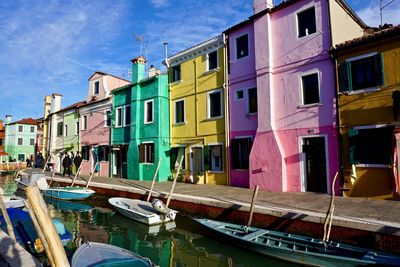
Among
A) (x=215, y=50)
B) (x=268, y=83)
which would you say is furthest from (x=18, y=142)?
(x=268, y=83)

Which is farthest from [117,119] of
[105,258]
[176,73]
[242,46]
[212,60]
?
[105,258]

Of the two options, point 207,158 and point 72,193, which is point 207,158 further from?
point 72,193

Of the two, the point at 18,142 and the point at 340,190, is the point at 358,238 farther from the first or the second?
the point at 18,142

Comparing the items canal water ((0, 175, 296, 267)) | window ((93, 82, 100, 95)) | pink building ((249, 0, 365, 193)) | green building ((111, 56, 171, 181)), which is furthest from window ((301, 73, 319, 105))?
window ((93, 82, 100, 95))

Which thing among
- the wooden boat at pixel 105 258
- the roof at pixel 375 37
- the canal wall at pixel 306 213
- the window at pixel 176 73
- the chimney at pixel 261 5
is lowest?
the wooden boat at pixel 105 258

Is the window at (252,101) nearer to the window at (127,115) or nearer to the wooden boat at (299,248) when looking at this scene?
the wooden boat at (299,248)

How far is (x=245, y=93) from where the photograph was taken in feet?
51.1

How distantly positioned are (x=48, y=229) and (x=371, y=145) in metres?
11.5

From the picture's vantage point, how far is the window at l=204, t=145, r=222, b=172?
55.3 ft

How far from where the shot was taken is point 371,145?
1118 cm

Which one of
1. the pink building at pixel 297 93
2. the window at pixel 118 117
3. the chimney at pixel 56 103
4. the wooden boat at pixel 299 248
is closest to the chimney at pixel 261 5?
the pink building at pixel 297 93

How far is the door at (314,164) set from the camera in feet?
41.2

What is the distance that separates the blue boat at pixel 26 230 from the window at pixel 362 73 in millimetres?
11413

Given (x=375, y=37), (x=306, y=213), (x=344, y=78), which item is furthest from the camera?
(x=344, y=78)
